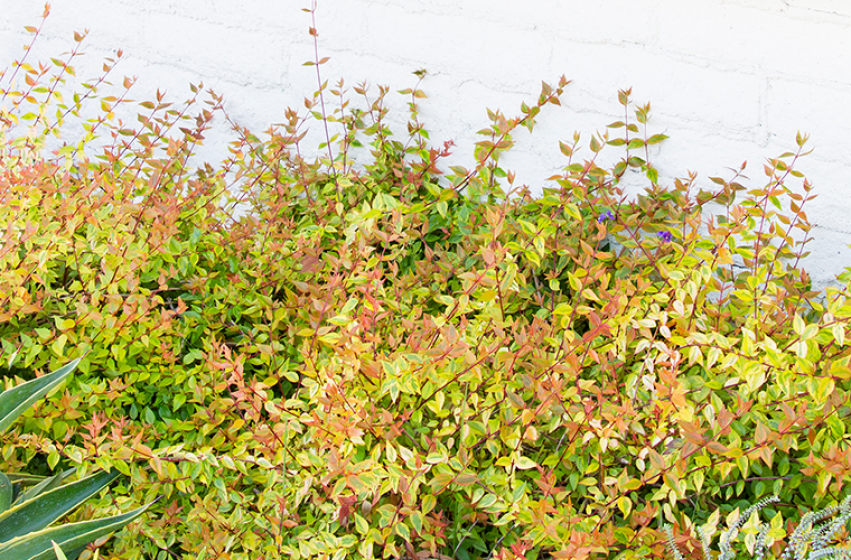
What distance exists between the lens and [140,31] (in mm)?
2205

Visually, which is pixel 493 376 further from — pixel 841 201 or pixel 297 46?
pixel 297 46

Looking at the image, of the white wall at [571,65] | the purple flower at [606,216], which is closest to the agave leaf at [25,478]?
the white wall at [571,65]

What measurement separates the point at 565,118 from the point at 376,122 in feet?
1.87

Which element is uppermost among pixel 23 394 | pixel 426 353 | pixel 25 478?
pixel 426 353

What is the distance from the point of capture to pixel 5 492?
127cm

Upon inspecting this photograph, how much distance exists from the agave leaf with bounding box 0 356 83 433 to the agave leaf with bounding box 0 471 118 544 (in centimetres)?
16

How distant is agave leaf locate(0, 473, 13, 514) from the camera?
1.26 m

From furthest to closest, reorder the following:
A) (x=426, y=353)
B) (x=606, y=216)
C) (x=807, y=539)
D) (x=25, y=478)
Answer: (x=606, y=216)
(x=25, y=478)
(x=426, y=353)
(x=807, y=539)

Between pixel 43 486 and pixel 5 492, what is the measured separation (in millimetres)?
85

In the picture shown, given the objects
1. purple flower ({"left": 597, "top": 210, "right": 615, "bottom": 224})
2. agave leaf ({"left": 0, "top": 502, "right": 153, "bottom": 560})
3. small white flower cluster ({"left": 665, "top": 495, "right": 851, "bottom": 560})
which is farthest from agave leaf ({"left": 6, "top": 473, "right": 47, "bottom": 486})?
purple flower ({"left": 597, "top": 210, "right": 615, "bottom": 224})

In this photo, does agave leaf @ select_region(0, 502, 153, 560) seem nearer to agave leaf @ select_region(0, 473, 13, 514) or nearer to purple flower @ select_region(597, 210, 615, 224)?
agave leaf @ select_region(0, 473, 13, 514)

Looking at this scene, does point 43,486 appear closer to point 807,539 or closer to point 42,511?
point 42,511

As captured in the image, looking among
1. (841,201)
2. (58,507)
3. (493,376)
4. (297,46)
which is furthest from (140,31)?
(841,201)

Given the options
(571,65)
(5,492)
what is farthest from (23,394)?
(571,65)
